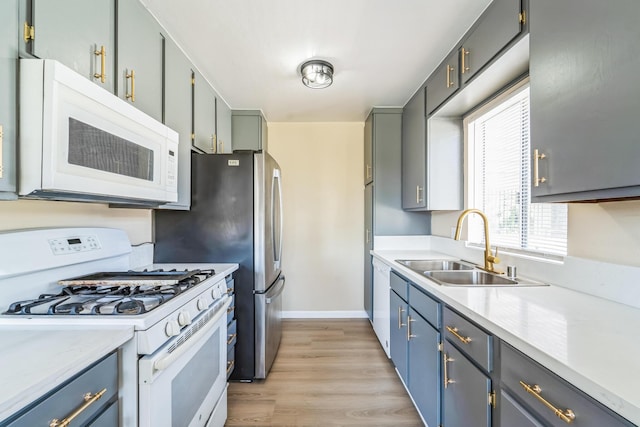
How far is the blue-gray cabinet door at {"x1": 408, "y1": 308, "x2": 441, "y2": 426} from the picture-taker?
1.38 m

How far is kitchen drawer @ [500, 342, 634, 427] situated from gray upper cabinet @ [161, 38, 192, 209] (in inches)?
72.2

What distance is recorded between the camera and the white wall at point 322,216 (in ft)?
11.1

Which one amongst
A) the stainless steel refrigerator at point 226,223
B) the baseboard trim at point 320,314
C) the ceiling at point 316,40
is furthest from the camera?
the baseboard trim at point 320,314

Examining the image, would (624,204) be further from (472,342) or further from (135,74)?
(135,74)

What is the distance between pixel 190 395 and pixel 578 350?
4.58 feet

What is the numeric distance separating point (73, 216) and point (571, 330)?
209cm

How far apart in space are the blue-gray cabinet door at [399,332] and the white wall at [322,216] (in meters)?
1.22

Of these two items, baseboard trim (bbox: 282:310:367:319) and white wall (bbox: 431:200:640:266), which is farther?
baseboard trim (bbox: 282:310:367:319)

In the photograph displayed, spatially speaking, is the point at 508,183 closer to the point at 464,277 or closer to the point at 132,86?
the point at 464,277

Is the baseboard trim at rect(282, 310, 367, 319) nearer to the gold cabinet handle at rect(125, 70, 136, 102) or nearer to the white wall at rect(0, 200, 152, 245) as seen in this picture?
the white wall at rect(0, 200, 152, 245)

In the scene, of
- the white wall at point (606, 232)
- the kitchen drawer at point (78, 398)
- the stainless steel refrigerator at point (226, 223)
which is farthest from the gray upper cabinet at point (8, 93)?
the white wall at point (606, 232)

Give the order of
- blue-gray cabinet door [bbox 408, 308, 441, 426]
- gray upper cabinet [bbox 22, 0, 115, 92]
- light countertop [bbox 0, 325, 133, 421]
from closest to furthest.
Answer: light countertop [bbox 0, 325, 133, 421] → gray upper cabinet [bbox 22, 0, 115, 92] → blue-gray cabinet door [bbox 408, 308, 441, 426]

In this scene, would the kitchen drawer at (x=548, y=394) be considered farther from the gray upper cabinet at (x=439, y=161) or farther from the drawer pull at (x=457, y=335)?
the gray upper cabinet at (x=439, y=161)

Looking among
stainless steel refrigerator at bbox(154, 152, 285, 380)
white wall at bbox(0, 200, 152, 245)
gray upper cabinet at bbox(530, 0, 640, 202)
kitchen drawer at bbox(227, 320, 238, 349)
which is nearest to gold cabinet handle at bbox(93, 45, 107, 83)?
white wall at bbox(0, 200, 152, 245)
